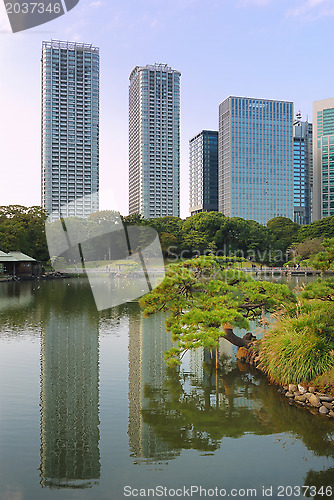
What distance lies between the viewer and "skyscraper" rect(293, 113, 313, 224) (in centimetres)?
17138

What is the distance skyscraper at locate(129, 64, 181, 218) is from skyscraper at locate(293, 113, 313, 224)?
5015 centimetres

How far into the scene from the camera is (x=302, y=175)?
17400 cm

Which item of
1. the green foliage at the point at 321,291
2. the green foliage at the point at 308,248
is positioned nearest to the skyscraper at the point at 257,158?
the green foliage at the point at 308,248

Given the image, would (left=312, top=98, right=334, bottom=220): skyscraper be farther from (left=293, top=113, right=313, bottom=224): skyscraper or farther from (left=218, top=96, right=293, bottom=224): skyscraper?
(left=218, top=96, right=293, bottom=224): skyscraper

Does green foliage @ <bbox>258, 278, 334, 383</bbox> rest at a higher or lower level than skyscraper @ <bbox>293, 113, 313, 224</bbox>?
lower

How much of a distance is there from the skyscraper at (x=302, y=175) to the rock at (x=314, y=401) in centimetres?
16823

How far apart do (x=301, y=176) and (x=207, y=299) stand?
171 m

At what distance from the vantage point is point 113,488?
7.30 metres

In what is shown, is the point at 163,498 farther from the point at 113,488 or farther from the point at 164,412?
the point at 164,412

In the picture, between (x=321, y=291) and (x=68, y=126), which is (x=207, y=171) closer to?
(x=68, y=126)

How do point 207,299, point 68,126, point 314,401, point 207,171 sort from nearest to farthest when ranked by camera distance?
point 314,401
point 207,299
point 68,126
point 207,171

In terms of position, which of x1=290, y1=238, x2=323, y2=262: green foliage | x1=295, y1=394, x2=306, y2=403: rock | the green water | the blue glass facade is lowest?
the green water

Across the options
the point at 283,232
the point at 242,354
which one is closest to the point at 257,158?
the point at 283,232

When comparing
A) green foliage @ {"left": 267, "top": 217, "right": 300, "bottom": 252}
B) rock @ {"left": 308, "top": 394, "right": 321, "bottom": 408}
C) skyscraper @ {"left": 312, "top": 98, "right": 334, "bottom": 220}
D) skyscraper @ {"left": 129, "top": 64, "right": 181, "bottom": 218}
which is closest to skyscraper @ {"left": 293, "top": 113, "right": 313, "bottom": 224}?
skyscraper @ {"left": 312, "top": 98, "right": 334, "bottom": 220}
